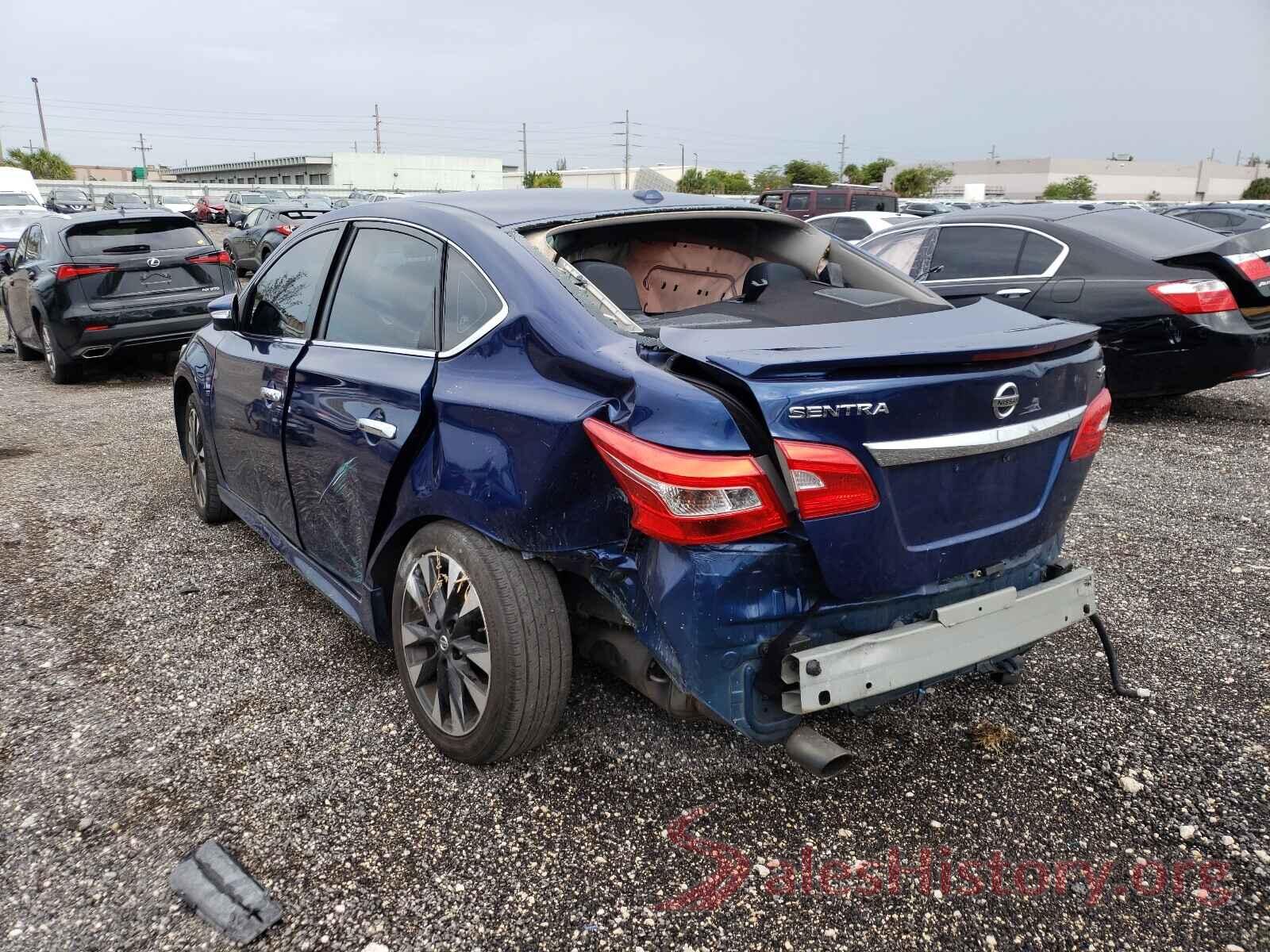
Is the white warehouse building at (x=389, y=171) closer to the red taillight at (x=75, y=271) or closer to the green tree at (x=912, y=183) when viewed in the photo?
the green tree at (x=912, y=183)

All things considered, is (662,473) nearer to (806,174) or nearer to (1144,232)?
(1144,232)

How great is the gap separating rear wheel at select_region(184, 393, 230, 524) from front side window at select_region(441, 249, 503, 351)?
2.30 meters

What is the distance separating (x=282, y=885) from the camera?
2260 mm

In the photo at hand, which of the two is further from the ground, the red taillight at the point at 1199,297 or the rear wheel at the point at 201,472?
the red taillight at the point at 1199,297

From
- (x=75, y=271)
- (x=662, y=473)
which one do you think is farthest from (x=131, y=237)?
(x=662, y=473)

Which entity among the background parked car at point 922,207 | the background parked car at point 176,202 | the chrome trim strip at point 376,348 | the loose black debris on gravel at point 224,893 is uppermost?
the background parked car at point 922,207

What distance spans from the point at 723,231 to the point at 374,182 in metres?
76.5

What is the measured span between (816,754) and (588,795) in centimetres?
75

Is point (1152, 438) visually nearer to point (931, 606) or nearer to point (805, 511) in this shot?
point (931, 606)

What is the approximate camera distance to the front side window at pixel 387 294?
113 inches

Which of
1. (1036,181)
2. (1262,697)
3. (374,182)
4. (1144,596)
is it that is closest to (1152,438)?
(1144,596)

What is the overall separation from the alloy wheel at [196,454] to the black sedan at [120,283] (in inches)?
166

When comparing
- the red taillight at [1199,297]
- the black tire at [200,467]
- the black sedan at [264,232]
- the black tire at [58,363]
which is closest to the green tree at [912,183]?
the black sedan at [264,232]

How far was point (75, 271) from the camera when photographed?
8.36 metres
